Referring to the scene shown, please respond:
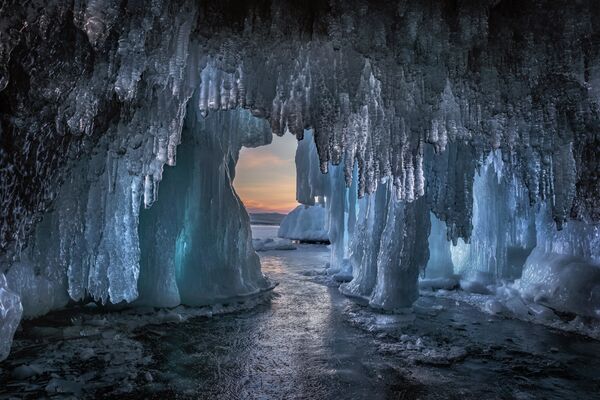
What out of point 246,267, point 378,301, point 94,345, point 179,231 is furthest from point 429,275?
point 94,345

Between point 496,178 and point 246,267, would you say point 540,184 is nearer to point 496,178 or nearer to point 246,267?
point 496,178

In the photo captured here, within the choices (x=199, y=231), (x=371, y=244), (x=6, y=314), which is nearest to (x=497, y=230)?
(x=371, y=244)

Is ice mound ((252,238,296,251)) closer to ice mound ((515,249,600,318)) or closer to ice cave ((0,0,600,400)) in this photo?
ice cave ((0,0,600,400))

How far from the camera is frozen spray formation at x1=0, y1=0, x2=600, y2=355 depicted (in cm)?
458

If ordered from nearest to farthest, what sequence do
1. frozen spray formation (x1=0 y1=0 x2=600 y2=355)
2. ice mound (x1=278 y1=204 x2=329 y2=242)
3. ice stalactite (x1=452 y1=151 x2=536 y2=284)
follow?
frozen spray formation (x1=0 y1=0 x2=600 y2=355)
ice stalactite (x1=452 y1=151 x2=536 y2=284)
ice mound (x1=278 y1=204 x2=329 y2=242)

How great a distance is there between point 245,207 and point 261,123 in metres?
2.21

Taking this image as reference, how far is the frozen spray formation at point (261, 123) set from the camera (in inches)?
180

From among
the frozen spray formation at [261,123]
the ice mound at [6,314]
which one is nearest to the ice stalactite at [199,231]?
the frozen spray formation at [261,123]

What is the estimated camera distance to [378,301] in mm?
8977

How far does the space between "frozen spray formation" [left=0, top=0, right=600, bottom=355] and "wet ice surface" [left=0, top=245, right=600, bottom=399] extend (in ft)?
3.60

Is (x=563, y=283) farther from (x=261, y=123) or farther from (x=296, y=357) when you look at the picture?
(x=261, y=123)

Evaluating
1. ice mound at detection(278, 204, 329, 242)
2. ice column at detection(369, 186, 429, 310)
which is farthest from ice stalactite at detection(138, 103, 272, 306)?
ice mound at detection(278, 204, 329, 242)

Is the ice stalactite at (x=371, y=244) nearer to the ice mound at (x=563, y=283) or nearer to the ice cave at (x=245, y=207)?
the ice cave at (x=245, y=207)

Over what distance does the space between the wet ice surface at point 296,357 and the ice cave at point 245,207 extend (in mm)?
41
